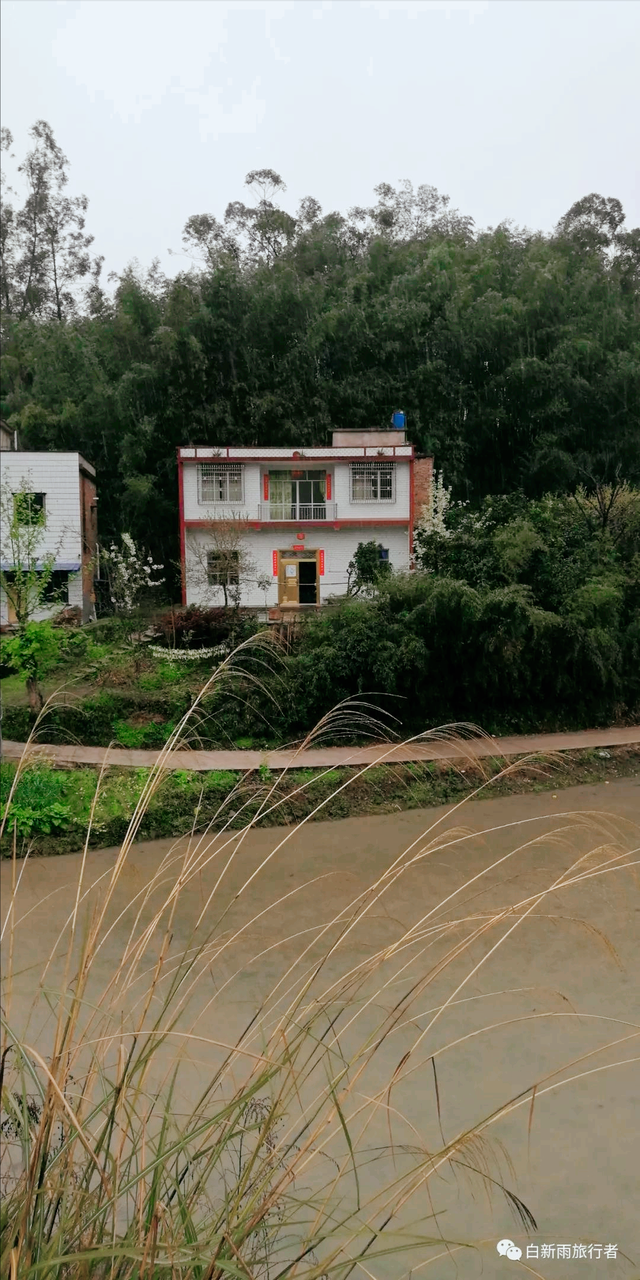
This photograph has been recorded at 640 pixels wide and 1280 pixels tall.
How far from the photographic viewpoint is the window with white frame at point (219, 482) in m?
7.82

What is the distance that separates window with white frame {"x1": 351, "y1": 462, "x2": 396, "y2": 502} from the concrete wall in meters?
0.30

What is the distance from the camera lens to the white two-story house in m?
7.79

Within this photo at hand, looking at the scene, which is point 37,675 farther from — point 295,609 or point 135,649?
point 295,609

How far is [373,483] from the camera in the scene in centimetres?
801

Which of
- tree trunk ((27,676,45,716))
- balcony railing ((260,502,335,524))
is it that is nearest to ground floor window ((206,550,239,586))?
balcony railing ((260,502,335,524))

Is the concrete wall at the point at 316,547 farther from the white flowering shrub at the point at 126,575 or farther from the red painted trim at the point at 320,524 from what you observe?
the white flowering shrub at the point at 126,575

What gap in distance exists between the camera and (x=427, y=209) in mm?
10906

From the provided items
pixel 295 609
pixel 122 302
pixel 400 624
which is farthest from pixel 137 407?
pixel 400 624

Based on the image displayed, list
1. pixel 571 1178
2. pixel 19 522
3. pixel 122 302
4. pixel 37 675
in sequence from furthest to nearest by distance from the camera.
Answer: pixel 122 302 → pixel 19 522 → pixel 37 675 → pixel 571 1178

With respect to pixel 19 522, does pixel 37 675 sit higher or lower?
lower

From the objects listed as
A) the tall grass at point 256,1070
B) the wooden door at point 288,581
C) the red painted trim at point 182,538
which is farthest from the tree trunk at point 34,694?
the wooden door at point 288,581

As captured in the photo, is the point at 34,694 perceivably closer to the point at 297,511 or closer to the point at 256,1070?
the point at 297,511

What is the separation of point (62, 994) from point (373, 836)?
3.49m

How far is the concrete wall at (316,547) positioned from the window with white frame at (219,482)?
38 centimetres
